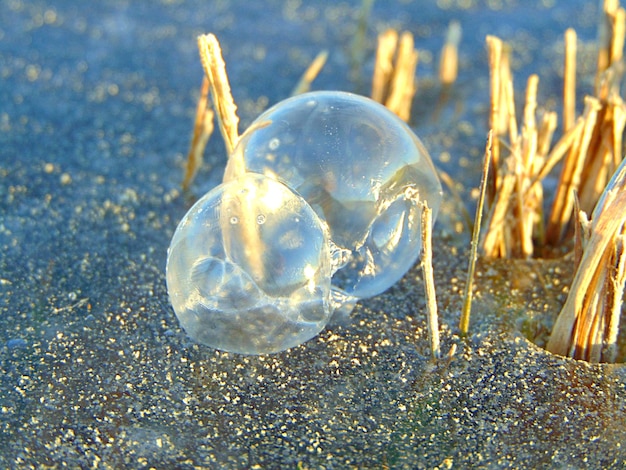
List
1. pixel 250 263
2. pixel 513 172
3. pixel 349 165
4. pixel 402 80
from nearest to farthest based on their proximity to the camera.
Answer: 1. pixel 250 263
2. pixel 349 165
3. pixel 513 172
4. pixel 402 80

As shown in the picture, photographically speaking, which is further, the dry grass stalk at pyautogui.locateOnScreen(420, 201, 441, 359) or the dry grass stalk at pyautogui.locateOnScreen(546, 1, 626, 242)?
the dry grass stalk at pyautogui.locateOnScreen(546, 1, 626, 242)

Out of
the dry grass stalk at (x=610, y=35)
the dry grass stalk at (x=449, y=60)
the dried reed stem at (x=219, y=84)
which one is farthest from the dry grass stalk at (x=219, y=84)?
the dry grass stalk at (x=449, y=60)

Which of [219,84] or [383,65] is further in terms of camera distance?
[383,65]

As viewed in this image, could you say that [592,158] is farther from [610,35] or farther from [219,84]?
[219,84]

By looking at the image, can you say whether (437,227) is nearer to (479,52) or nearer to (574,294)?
(574,294)

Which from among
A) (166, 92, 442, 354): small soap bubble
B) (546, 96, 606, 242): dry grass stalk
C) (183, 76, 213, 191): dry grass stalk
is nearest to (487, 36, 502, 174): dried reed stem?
(546, 96, 606, 242): dry grass stalk

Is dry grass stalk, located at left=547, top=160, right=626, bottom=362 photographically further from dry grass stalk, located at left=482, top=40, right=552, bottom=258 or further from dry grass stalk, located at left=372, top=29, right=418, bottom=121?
dry grass stalk, located at left=372, top=29, right=418, bottom=121

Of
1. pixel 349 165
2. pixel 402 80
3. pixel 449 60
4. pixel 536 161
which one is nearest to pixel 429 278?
pixel 349 165
